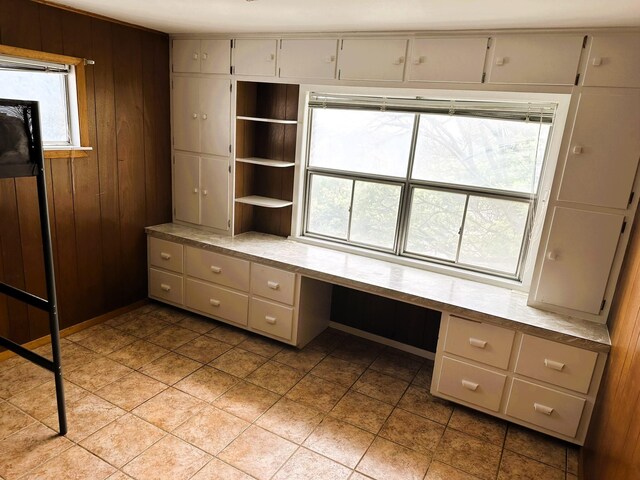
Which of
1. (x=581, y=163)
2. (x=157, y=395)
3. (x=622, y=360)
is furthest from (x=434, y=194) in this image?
(x=157, y=395)

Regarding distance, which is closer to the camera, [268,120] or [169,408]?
[169,408]

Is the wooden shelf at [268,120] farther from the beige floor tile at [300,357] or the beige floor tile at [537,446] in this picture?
the beige floor tile at [537,446]

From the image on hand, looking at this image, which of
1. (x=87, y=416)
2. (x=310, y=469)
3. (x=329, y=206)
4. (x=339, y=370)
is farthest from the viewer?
(x=329, y=206)

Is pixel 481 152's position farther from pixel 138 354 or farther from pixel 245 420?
pixel 138 354

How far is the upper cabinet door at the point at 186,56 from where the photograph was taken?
138 inches

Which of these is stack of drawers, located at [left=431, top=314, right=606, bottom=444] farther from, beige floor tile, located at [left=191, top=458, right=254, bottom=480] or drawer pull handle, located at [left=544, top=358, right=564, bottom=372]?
beige floor tile, located at [left=191, top=458, right=254, bottom=480]

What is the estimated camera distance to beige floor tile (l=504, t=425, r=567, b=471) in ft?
7.89

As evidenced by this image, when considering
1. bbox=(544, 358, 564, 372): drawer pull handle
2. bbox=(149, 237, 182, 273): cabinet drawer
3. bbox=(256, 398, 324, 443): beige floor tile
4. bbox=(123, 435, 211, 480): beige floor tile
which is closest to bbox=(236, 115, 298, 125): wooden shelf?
bbox=(149, 237, 182, 273): cabinet drawer

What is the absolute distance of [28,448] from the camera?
2.21 m

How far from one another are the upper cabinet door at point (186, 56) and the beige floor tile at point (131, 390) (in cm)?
238

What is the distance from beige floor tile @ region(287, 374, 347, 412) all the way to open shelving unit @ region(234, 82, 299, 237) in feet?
4.37

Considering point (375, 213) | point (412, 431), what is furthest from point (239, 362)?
point (375, 213)

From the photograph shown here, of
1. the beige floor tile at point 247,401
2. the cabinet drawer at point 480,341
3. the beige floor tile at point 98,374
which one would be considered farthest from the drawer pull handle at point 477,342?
the beige floor tile at point 98,374

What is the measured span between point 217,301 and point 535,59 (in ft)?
9.15
